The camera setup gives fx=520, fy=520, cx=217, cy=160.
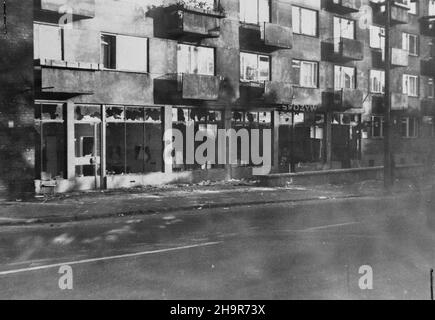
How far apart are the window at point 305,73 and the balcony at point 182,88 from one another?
24.2ft

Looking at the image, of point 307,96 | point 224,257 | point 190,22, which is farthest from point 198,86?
point 224,257

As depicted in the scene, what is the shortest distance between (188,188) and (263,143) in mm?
7227

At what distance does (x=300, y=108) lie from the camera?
29312 millimetres

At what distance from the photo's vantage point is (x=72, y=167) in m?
20.1

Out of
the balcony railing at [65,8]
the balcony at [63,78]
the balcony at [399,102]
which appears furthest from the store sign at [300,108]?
the balcony railing at [65,8]

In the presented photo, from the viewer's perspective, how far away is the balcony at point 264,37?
2619cm

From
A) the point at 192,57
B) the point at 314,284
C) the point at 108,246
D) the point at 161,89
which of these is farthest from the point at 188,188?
the point at 314,284

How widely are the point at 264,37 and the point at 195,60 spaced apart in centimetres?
412

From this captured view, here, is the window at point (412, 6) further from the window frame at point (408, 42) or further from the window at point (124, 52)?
the window at point (124, 52)

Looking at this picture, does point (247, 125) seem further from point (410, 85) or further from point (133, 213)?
point (410, 85)

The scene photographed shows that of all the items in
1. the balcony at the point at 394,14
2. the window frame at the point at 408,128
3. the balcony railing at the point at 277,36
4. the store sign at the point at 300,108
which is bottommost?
the window frame at the point at 408,128

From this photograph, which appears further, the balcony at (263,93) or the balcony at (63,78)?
the balcony at (263,93)

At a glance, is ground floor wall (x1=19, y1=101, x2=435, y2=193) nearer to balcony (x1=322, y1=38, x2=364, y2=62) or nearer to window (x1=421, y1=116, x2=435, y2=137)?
balcony (x1=322, y1=38, x2=364, y2=62)
